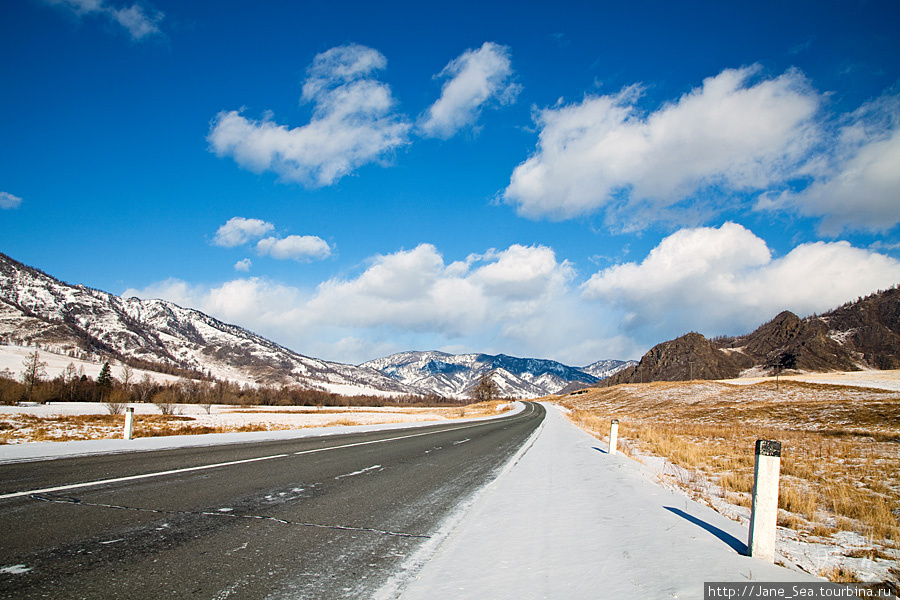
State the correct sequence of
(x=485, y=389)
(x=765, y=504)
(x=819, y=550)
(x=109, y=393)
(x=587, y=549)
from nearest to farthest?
1. (x=765, y=504)
2. (x=587, y=549)
3. (x=819, y=550)
4. (x=109, y=393)
5. (x=485, y=389)

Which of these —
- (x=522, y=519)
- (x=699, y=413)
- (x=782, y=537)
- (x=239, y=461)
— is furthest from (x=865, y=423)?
(x=239, y=461)

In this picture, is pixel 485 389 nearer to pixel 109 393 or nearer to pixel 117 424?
pixel 109 393

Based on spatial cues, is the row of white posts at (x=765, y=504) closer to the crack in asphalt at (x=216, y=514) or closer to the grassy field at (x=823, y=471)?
the grassy field at (x=823, y=471)

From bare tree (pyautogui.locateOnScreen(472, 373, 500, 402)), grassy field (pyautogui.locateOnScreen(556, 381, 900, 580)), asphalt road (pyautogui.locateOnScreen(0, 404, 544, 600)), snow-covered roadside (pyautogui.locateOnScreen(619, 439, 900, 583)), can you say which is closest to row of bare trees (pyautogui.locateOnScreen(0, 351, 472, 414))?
asphalt road (pyautogui.locateOnScreen(0, 404, 544, 600))

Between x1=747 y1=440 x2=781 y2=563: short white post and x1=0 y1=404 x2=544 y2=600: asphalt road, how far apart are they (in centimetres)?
347

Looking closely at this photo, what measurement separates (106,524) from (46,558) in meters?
1.13

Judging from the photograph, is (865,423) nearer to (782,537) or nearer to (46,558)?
(782,537)

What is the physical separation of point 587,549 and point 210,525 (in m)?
4.20

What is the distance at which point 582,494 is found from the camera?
309 inches

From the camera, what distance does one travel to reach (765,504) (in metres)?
4.55

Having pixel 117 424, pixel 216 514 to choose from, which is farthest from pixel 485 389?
pixel 216 514

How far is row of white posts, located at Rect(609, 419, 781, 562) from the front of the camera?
14.7 feet

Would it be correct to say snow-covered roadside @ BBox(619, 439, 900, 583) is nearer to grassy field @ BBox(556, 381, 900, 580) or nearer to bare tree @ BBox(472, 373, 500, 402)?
grassy field @ BBox(556, 381, 900, 580)

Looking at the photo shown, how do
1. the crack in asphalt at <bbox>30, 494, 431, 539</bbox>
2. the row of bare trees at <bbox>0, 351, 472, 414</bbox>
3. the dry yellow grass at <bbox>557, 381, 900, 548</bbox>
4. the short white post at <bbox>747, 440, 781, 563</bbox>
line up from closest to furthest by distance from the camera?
the short white post at <bbox>747, 440, 781, 563</bbox>, the crack in asphalt at <bbox>30, 494, 431, 539</bbox>, the dry yellow grass at <bbox>557, 381, 900, 548</bbox>, the row of bare trees at <bbox>0, 351, 472, 414</bbox>
